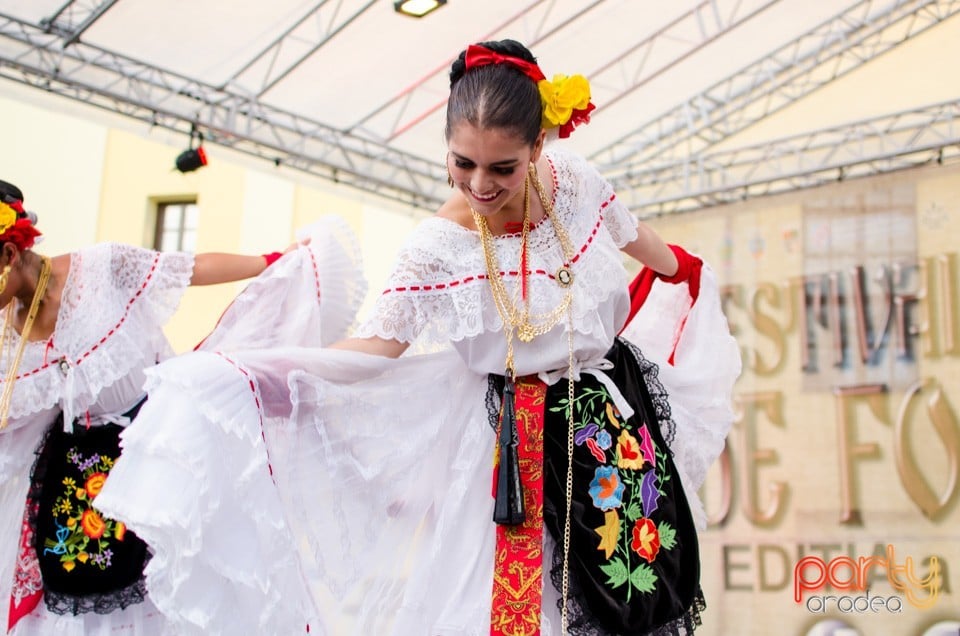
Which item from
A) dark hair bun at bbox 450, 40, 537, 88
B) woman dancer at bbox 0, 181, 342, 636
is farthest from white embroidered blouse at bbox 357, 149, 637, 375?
woman dancer at bbox 0, 181, 342, 636

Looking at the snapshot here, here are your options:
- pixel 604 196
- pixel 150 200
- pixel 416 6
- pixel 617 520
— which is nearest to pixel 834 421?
pixel 416 6

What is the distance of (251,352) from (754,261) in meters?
3.77

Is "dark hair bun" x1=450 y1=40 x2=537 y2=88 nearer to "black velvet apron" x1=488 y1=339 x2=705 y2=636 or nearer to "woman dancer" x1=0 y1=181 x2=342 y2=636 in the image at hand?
"black velvet apron" x1=488 y1=339 x2=705 y2=636

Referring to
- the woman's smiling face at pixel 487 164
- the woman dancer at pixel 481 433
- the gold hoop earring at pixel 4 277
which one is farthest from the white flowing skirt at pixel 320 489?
the gold hoop earring at pixel 4 277

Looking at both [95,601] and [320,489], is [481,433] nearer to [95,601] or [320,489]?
[320,489]

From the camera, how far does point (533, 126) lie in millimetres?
1844

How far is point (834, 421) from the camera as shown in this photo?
469 centimetres

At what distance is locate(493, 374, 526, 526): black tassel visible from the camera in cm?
180

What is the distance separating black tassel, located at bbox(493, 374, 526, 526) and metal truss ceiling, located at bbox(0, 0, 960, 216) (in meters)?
3.23

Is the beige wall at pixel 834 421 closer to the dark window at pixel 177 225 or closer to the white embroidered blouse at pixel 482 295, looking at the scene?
the white embroidered blouse at pixel 482 295

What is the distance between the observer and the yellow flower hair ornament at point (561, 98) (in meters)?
1.90

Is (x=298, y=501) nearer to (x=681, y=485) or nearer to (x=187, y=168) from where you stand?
(x=681, y=485)

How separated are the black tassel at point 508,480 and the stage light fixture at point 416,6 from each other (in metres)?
3.05

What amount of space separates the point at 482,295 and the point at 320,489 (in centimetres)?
49
